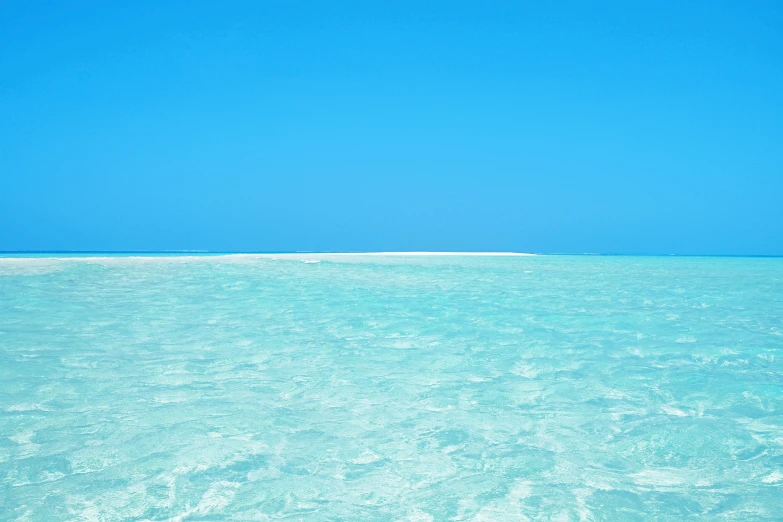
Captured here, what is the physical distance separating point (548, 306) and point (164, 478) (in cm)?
678

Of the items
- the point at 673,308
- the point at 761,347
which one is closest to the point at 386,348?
the point at 761,347

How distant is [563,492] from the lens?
2.32 m

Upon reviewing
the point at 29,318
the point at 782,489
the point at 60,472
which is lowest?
the point at 782,489

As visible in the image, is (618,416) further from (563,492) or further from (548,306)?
(548,306)

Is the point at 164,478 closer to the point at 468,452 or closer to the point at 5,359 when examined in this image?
the point at 468,452

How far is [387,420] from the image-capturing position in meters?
3.16

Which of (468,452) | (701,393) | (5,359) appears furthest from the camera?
(5,359)

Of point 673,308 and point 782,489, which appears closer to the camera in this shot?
point 782,489

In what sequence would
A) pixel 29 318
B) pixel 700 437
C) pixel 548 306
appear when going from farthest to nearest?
pixel 548 306
pixel 29 318
pixel 700 437

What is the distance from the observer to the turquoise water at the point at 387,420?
2246 millimetres

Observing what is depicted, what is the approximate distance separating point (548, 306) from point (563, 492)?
20.4 feet

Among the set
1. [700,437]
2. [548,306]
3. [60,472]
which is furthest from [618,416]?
[548,306]

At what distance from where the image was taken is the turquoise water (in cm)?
225

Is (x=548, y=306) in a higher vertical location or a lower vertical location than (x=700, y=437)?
higher
